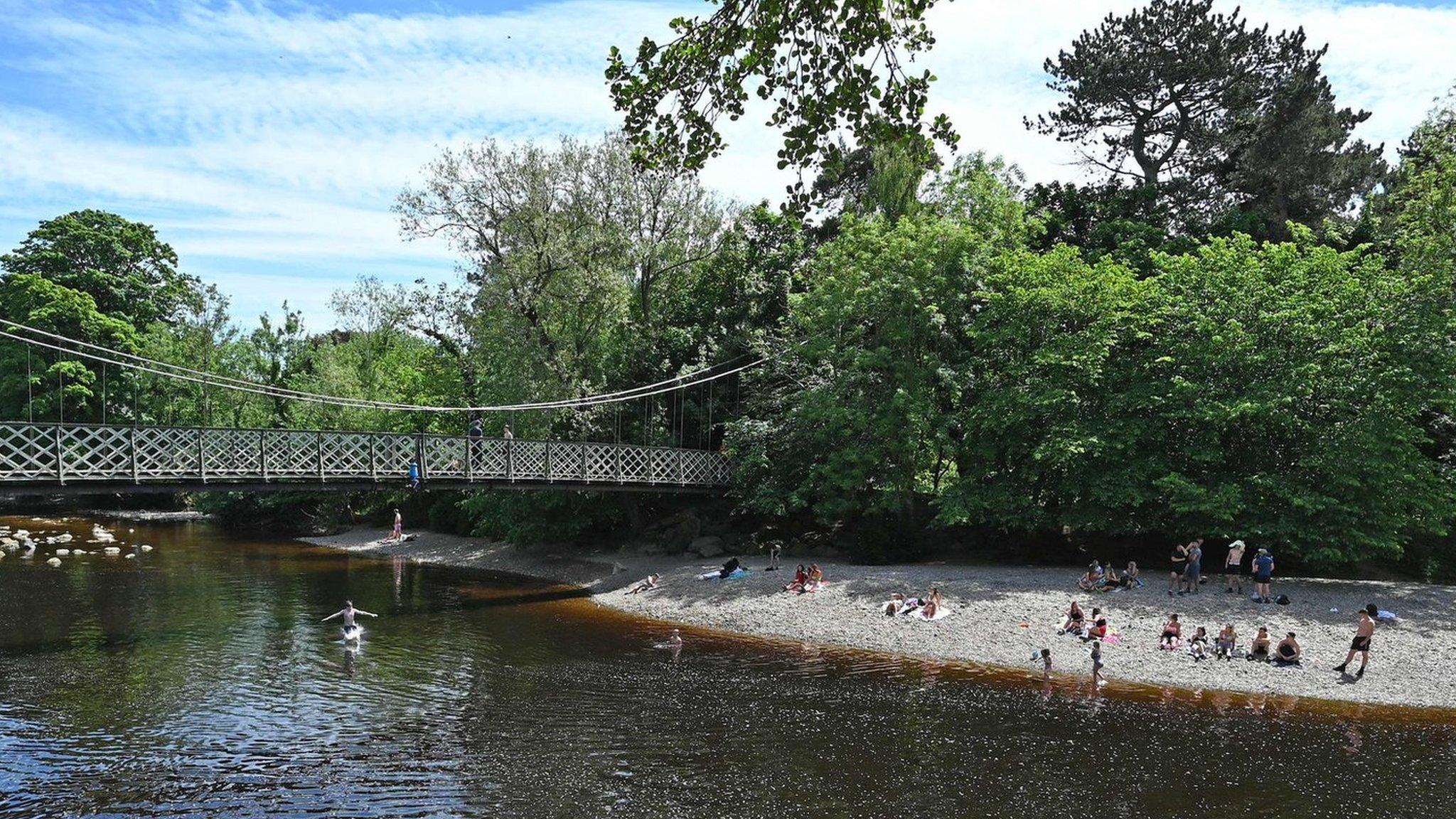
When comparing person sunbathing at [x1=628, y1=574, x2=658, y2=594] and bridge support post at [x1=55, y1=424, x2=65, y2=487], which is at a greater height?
bridge support post at [x1=55, y1=424, x2=65, y2=487]

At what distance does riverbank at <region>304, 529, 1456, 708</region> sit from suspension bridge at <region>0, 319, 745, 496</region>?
3779 mm

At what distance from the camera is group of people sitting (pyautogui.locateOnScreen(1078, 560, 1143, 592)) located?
22.8 m

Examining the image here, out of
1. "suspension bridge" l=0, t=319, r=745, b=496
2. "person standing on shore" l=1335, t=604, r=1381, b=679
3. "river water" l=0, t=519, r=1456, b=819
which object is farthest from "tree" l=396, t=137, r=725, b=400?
"person standing on shore" l=1335, t=604, r=1381, b=679

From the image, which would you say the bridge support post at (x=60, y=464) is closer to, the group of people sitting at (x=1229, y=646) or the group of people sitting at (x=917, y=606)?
the group of people sitting at (x=917, y=606)

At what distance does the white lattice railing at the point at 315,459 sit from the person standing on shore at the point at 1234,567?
51.5 feet

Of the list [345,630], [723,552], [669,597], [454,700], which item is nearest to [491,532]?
[723,552]

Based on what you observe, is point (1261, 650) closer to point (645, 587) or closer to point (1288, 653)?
point (1288, 653)

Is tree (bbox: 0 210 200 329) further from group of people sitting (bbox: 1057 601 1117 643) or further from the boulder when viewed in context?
group of people sitting (bbox: 1057 601 1117 643)

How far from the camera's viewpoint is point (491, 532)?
37.9m

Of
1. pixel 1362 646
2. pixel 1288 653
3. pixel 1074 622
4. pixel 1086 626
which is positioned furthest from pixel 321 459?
pixel 1362 646

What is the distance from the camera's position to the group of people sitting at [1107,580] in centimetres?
2275

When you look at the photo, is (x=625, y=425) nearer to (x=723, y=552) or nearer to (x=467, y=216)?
(x=723, y=552)

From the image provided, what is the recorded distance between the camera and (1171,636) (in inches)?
750

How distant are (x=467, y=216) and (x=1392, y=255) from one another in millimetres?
29878
